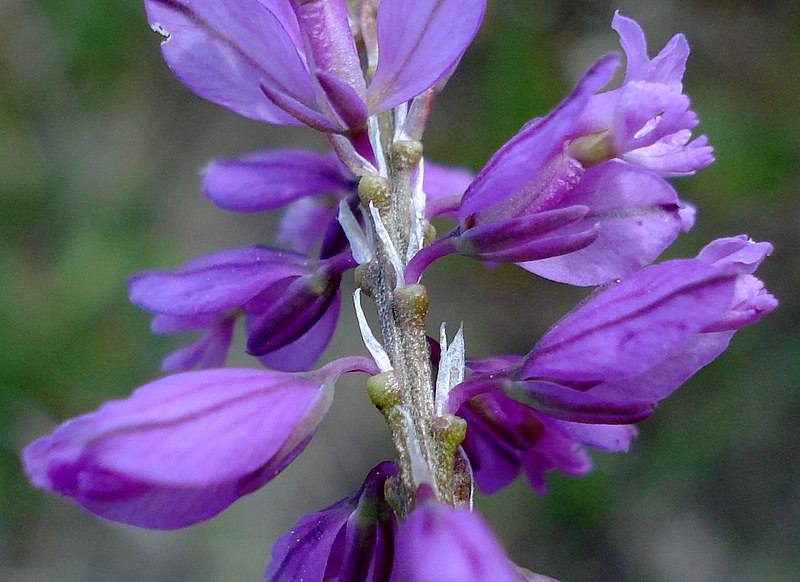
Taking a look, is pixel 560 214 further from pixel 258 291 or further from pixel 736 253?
pixel 258 291

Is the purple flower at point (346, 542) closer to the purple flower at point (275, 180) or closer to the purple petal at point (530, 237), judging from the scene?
the purple petal at point (530, 237)

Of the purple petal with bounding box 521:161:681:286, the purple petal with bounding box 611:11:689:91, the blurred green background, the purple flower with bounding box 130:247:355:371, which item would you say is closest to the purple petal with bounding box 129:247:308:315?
the purple flower with bounding box 130:247:355:371

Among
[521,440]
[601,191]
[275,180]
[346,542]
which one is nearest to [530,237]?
[601,191]

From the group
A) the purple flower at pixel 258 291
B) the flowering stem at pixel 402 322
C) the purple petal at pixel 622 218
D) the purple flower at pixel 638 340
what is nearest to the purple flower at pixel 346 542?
the flowering stem at pixel 402 322

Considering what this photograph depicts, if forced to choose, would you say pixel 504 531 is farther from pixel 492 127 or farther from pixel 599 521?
pixel 492 127

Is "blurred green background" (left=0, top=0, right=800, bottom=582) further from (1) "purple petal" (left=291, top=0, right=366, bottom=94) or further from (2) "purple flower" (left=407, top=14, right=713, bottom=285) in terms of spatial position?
(1) "purple petal" (left=291, top=0, right=366, bottom=94)

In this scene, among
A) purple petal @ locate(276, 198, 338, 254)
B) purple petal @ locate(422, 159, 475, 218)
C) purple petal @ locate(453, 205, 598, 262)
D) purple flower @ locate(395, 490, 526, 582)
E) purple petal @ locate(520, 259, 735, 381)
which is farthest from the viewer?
purple petal @ locate(276, 198, 338, 254)
